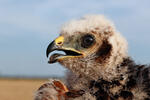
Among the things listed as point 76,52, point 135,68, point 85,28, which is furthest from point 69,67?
point 135,68

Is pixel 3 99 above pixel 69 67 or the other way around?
above

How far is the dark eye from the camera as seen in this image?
6.47 meters

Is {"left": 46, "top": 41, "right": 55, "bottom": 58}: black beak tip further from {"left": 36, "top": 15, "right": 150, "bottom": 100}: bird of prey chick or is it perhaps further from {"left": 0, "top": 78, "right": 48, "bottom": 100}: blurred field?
{"left": 0, "top": 78, "right": 48, "bottom": 100}: blurred field

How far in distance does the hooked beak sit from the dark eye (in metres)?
0.17

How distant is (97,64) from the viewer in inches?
246

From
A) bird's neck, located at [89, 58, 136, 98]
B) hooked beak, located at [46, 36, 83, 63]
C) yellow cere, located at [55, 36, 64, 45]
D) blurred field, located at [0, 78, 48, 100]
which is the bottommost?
bird's neck, located at [89, 58, 136, 98]

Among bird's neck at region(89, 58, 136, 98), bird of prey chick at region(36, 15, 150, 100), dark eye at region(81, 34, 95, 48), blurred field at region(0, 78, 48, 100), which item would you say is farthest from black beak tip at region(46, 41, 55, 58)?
blurred field at region(0, 78, 48, 100)

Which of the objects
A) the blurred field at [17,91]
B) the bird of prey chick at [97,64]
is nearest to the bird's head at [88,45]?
the bird of prey chick at [97,64]

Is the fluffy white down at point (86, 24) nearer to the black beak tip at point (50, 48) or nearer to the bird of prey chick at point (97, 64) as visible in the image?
the bird of prey chick at point (97, 64)

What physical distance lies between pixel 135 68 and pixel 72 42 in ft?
3.80

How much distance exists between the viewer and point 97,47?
21.2ft

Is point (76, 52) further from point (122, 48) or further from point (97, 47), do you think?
point (122, 48)

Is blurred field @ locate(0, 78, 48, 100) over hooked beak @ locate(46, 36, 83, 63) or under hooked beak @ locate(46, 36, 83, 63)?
over

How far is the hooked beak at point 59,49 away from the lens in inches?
252
